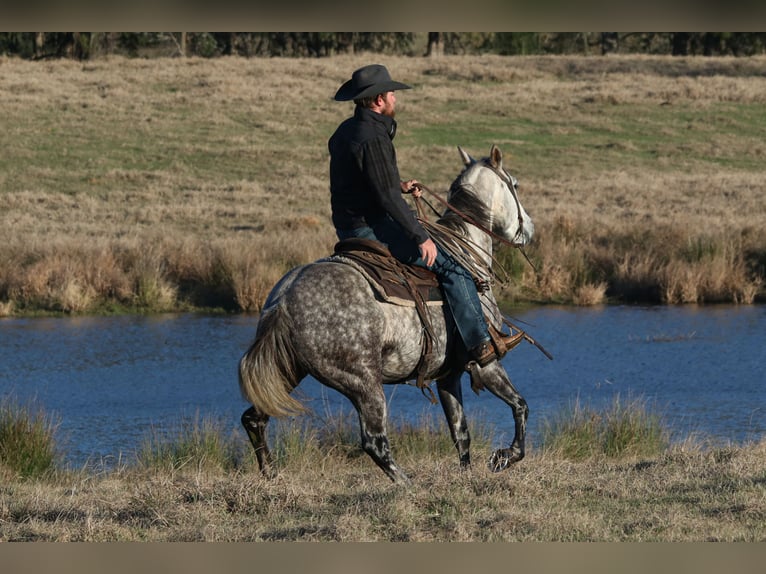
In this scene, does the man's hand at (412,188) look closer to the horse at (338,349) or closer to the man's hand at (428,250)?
the man's hand at (428,250)

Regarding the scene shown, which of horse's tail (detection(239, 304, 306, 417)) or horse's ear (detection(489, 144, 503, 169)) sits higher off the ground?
horse's ear (detection(489, 144, 503, 169))

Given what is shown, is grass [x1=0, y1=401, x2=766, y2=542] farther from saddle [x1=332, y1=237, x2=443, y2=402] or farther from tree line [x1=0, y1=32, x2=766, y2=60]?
tree line [x1=0, y1=32, x2=766, y2=60]

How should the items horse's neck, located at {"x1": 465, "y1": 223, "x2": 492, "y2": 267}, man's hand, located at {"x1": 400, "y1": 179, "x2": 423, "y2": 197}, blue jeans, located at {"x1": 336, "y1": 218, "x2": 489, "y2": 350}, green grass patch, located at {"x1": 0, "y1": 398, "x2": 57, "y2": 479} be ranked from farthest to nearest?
green grass patch, located at {"x1": 0, "y1": 398, "x2": 57, "y2": 479}
horse's neck, located at {"x1": 465, "y1": 223, "x2": 492, "y2": 267}
man's hand, located at {"x1": 400, "y1": 179, "x2": 423, "y2": 197}
blue jeans, located at {"x1": 336, "y1": 218, "x2": 489, "y2": 350}

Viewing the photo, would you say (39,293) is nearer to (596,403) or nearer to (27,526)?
(596,403)

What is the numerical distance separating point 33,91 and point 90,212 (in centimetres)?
2022

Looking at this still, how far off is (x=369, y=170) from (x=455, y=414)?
2.15 m

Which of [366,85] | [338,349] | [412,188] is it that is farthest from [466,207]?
[338,349]

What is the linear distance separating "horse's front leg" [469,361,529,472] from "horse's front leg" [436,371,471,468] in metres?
0.25

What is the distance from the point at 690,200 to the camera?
28.9 metres

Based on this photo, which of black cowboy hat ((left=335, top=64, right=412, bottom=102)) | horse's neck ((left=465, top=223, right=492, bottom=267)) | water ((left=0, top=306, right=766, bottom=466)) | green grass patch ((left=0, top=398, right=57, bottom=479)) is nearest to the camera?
black cowboy hat ((left=335, top=64, right=412, bottom=102))

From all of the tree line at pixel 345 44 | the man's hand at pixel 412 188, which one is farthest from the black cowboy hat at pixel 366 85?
the tree line at pixel 345 44

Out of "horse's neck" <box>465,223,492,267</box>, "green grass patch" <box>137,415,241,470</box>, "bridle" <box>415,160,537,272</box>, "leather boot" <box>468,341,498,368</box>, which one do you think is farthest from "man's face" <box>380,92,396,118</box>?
"green grass patch" <box>137,415,241,470</box>

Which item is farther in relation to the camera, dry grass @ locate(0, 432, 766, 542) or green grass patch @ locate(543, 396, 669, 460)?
green grass patch @ locate(543, 396, 669, 460)

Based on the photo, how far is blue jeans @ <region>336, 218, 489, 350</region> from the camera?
305 inches
